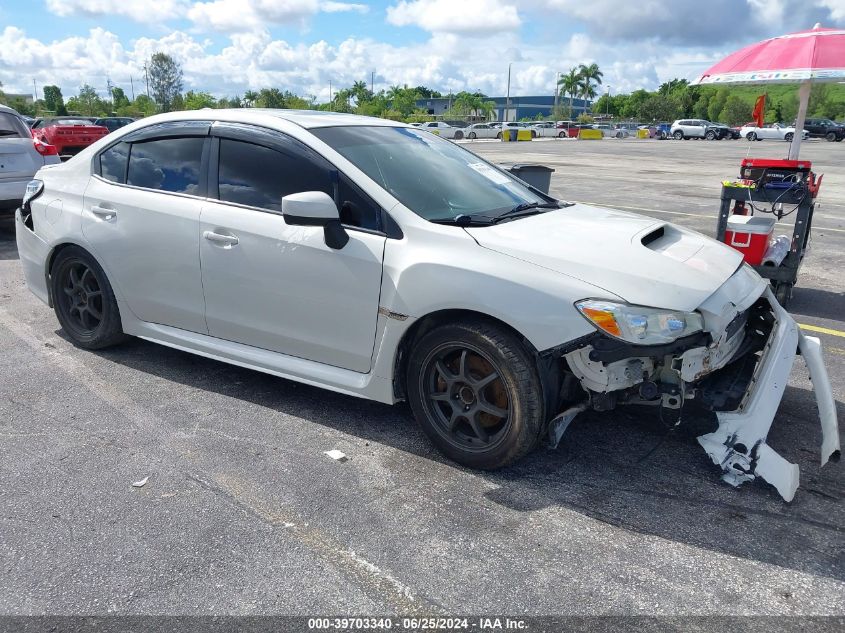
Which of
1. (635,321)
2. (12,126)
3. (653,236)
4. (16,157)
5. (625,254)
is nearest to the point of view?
(635,321)

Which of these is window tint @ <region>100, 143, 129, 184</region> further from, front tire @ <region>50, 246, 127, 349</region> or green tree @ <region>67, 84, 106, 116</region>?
green tree @ <region>67, 84, 106, 116</region>

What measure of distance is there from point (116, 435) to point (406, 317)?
1730 mm

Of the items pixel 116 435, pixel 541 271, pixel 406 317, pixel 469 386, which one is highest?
pixel 541 271

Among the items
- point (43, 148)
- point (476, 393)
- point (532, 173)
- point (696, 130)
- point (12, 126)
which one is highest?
point (696, 130)

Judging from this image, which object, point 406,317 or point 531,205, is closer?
point 406,317

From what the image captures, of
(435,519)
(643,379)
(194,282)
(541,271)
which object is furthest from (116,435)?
(643,379)

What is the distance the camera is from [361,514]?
9.95 ft

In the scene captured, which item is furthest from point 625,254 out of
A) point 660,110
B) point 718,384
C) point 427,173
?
point 660,110

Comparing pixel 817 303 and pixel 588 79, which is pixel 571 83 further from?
pixel 817 303

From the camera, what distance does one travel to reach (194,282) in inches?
162

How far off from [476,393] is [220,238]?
5.66 ft

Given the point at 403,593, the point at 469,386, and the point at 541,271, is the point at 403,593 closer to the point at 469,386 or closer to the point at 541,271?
the point at 469,386

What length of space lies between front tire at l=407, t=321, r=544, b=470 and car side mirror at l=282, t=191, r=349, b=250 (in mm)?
737

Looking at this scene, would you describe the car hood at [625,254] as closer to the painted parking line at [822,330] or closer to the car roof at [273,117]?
the car roof at [273,117]
